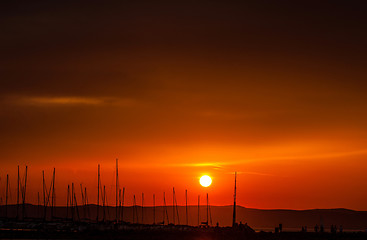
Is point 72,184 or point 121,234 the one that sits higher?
point 72,184

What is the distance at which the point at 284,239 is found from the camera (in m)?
113

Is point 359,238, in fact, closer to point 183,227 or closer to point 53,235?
point 183,227

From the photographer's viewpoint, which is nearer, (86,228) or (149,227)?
(86,228)

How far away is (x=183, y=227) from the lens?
14900cm

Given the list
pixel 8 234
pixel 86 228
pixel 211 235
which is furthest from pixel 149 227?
pixel 8 234

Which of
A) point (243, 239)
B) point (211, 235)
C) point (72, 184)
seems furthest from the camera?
point (72, 184)

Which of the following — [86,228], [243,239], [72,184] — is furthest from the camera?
[72,184]

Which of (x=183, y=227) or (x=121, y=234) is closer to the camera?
(x=121, y=234)

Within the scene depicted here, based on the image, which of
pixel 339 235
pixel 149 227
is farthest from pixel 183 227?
pixel 339 235

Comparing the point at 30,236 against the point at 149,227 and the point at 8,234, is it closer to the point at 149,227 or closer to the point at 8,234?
the point at 8,234

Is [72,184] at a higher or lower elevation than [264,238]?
higher

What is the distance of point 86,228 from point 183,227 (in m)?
28.4

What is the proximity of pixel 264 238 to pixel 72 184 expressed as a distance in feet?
168

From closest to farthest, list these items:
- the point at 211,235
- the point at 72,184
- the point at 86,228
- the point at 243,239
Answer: the point at 243,239
the point at 211,235
the point at 86,228
the point at 72,184
